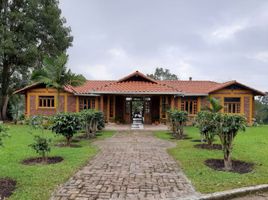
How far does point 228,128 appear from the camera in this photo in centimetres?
789

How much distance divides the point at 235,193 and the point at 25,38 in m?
26.2

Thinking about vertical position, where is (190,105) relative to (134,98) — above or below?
below

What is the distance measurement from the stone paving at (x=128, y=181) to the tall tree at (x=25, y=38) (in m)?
20.6

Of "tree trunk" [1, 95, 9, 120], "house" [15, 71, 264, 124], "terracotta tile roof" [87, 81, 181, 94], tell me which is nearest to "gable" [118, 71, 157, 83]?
"house" [15, 71, 264, 124]

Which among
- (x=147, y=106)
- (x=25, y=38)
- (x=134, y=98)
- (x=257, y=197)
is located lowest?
(x=257, y=197)

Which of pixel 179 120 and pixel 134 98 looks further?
pixel 134 98

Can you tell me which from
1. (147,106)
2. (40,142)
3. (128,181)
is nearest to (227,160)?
(128,181)

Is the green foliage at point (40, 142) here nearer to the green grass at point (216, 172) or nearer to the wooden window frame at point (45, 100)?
the green grass at point (216, 172)

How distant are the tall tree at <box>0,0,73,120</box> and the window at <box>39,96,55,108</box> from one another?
4.36 metres

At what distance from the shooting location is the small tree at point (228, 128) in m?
7.82

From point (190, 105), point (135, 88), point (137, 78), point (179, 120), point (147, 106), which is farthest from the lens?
point (147, 106)

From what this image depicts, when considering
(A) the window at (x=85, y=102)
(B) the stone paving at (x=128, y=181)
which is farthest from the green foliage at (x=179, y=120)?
(A) the window at (x=85, y=102)

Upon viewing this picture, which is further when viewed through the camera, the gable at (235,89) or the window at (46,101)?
the window at (46,101)

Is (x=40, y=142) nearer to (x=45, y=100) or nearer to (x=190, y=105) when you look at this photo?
(x=45, y=100)
